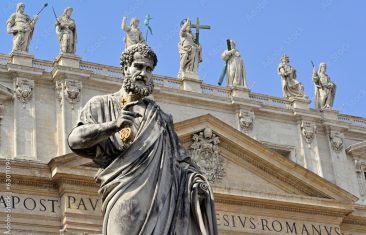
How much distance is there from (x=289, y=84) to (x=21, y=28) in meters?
8.71

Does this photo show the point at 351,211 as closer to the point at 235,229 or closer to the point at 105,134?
the point at 235,229

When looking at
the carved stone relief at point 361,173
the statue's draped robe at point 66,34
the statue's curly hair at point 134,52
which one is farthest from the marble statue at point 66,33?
the statue's curly hair at point 134,52

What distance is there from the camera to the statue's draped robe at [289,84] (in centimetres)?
2950

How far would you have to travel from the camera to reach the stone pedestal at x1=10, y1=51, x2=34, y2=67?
2516cm

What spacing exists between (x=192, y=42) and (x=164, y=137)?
74.9 feet

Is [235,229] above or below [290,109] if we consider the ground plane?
below

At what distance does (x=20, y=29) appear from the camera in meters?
25.6

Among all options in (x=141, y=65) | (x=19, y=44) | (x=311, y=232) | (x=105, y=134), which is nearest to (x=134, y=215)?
(x=105, y=134)

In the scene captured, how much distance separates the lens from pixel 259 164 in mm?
27625

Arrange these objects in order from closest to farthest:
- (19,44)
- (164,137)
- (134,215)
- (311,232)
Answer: (134,215) → (164,137) → (19,44) → (311,232)

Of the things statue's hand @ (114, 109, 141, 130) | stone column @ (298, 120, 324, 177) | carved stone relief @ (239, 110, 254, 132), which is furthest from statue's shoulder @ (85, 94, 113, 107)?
stone column @ (298, 120, 324, 177)

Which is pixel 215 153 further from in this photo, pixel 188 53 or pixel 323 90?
pixel 323 90

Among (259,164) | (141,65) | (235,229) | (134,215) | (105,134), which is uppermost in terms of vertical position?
(259,164)

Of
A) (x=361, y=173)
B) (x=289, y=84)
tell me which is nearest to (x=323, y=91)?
(x=289, y=84)
